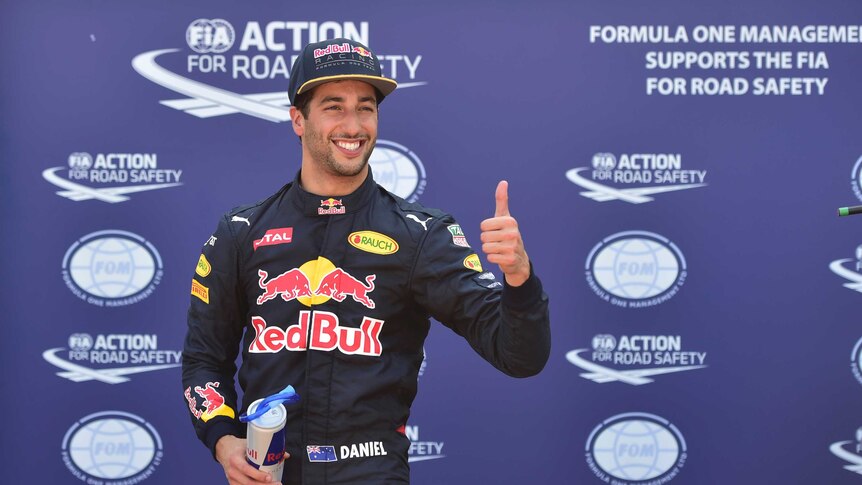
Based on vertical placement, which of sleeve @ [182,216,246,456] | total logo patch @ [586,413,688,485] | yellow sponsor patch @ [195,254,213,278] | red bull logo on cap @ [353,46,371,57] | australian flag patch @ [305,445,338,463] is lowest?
total logo patch @ [586,413,688,485]

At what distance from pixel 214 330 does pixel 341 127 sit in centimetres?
53

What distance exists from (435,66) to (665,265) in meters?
1.12

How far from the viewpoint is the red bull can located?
177 centimetres

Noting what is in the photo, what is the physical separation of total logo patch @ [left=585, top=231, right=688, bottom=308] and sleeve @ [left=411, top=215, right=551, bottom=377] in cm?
147

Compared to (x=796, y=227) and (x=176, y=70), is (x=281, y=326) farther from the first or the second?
(x=796, y=227)

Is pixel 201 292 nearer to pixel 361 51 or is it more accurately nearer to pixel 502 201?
pixel 361 51

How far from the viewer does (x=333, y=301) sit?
2.01 m

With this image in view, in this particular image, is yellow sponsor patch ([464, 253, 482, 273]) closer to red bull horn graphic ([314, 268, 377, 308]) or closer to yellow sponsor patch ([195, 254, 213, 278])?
red bull horn graphic ([314, 268, 377, 308])

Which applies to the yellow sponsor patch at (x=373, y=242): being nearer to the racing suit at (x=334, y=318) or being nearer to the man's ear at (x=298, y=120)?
the racing suit at (x=334, y=318)

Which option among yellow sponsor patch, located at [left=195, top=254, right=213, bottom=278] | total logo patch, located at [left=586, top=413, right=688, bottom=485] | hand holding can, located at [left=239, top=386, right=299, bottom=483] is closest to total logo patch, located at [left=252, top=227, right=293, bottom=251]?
yellow sponsor patch, located at [left=195, top=254, right=213, bottom=278]

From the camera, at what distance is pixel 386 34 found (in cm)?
346

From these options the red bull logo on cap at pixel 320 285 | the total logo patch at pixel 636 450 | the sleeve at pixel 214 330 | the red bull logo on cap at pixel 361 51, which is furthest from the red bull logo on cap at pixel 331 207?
the total logo patch at pixel 636 450

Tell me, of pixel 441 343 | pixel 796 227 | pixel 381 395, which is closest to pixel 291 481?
pixel 381 395

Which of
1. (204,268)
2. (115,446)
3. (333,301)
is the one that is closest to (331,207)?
(333,301)
